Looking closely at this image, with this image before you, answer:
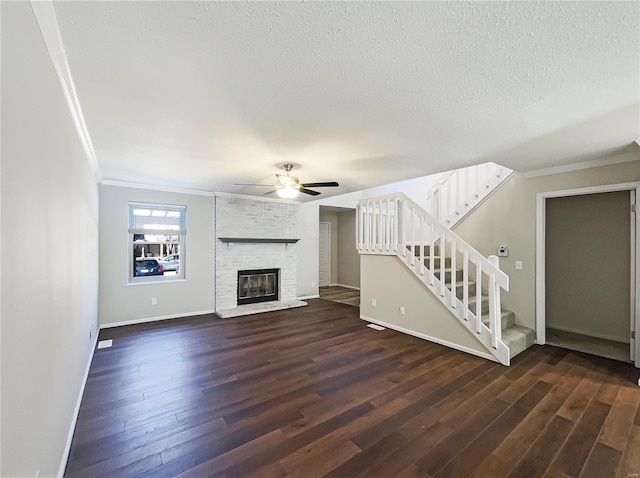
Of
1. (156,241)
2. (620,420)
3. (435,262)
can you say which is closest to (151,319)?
(156,241)

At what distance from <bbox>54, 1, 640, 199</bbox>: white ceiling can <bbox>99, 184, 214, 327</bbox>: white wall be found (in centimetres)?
191

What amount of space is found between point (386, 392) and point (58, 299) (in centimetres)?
264

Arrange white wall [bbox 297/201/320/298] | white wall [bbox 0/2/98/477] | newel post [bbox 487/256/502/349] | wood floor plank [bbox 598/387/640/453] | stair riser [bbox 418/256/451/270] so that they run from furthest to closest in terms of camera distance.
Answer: white wall [bbox 297/201/320/298] < stair riser [bbox 418/256/451/270] < newel post [bbox 487/256/502/349] < wood floor plank [bbox 598/387/640/453] < white wall [bbox 0/2/98/477]

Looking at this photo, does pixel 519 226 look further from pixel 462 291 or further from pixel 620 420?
pixel 620 420

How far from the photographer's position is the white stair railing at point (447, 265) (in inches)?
133

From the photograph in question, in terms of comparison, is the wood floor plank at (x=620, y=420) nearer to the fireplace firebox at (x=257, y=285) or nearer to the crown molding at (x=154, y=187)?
the fireplace firebox at (x=257, y=285)

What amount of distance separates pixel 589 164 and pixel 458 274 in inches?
88.6

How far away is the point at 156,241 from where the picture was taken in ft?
16.8

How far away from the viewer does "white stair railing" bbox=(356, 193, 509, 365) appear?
11.1ft

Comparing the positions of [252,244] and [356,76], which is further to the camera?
[252,244]

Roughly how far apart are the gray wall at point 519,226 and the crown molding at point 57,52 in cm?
507

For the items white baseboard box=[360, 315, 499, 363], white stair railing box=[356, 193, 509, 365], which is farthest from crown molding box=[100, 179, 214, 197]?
white baseboard box=[360, 315, 499, 363]

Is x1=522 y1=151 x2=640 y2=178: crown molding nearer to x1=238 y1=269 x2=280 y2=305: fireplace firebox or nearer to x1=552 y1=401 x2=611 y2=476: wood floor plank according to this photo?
x1=552 y1=401 x2=611 y2=476: wood floor plank

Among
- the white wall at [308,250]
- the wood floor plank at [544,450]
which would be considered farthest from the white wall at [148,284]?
the wood floor plank at [544,450]
